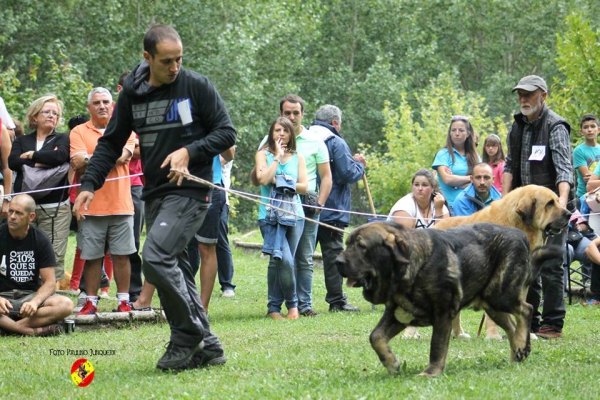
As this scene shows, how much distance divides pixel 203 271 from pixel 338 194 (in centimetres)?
251

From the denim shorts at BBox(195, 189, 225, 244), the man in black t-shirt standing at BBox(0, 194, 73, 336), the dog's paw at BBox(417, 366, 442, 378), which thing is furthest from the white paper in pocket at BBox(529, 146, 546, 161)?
the man in black t-shirt standing at BBox(0, 194, 73, 336)

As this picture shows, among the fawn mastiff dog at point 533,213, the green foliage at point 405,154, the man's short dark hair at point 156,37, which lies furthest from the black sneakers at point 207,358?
the green foliage at point 405,154

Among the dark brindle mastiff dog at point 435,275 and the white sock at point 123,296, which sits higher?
the dark brindle mastiff dog at point 435,275

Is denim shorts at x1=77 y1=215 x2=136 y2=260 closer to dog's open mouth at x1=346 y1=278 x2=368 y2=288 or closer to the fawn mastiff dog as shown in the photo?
the fawn mastiff dog

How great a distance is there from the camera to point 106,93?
36.3ft

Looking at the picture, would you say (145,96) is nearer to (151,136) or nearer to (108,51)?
(151,136)

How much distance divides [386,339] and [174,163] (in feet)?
6.43

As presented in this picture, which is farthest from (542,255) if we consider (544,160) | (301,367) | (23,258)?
(23,258)

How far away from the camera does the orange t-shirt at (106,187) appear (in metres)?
10.7

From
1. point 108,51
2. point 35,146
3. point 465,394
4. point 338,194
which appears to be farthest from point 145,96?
point 108,51

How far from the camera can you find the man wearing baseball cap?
30.2 ft

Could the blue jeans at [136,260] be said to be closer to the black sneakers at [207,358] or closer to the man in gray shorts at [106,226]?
the man in gray shorts at [106,226]

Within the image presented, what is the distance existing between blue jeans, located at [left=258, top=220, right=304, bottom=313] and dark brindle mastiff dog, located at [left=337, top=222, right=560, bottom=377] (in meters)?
4.10

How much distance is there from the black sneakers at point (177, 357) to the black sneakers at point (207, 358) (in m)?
0.11
